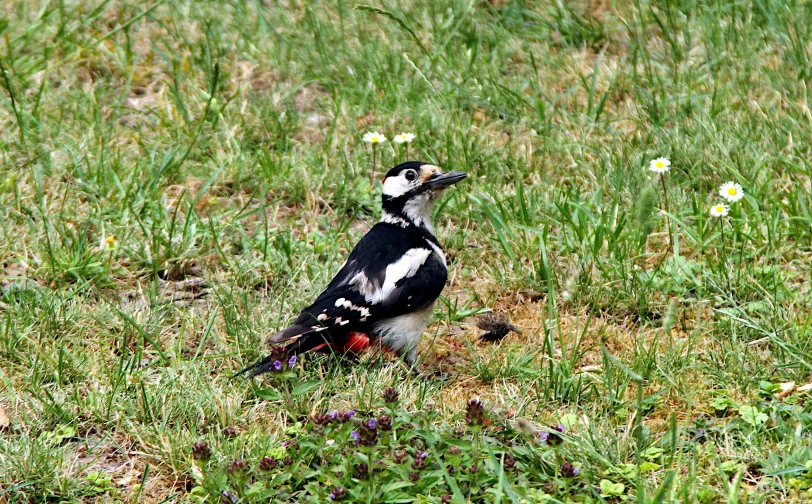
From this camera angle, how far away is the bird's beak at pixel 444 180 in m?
4.89

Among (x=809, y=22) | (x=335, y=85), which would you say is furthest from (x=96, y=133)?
(x=809, y=22)

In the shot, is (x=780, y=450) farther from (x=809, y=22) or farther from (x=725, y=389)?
(x=809, y=22)

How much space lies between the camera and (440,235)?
560 centimetres

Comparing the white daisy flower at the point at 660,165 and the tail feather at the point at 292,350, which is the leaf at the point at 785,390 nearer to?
the white daisy flower at the point at 660,165

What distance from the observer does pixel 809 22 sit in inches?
264

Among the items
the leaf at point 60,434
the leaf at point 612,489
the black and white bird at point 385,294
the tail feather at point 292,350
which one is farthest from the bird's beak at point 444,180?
the leaf at point 60,434

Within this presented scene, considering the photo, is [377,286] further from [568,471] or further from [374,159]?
[374,159]

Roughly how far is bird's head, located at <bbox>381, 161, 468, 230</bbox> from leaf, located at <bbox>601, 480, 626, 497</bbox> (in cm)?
183

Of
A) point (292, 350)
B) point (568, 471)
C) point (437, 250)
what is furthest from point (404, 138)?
point (568, 471)

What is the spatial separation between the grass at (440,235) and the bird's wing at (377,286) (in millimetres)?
211

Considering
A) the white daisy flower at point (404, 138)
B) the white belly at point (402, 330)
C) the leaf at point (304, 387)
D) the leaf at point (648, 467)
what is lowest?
the leaf at point (648, 467)

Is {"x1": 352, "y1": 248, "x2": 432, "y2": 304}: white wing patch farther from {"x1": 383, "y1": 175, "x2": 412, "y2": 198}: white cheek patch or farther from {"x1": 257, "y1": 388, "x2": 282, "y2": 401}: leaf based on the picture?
{"x1": 257, "y1": 388, "x2": 282, "y2": 401}: leaf

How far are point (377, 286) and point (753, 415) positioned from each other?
5.43ft

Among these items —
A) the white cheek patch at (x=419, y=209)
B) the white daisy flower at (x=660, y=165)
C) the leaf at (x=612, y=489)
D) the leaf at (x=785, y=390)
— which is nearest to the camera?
the leaf at (x=612, y=489)
